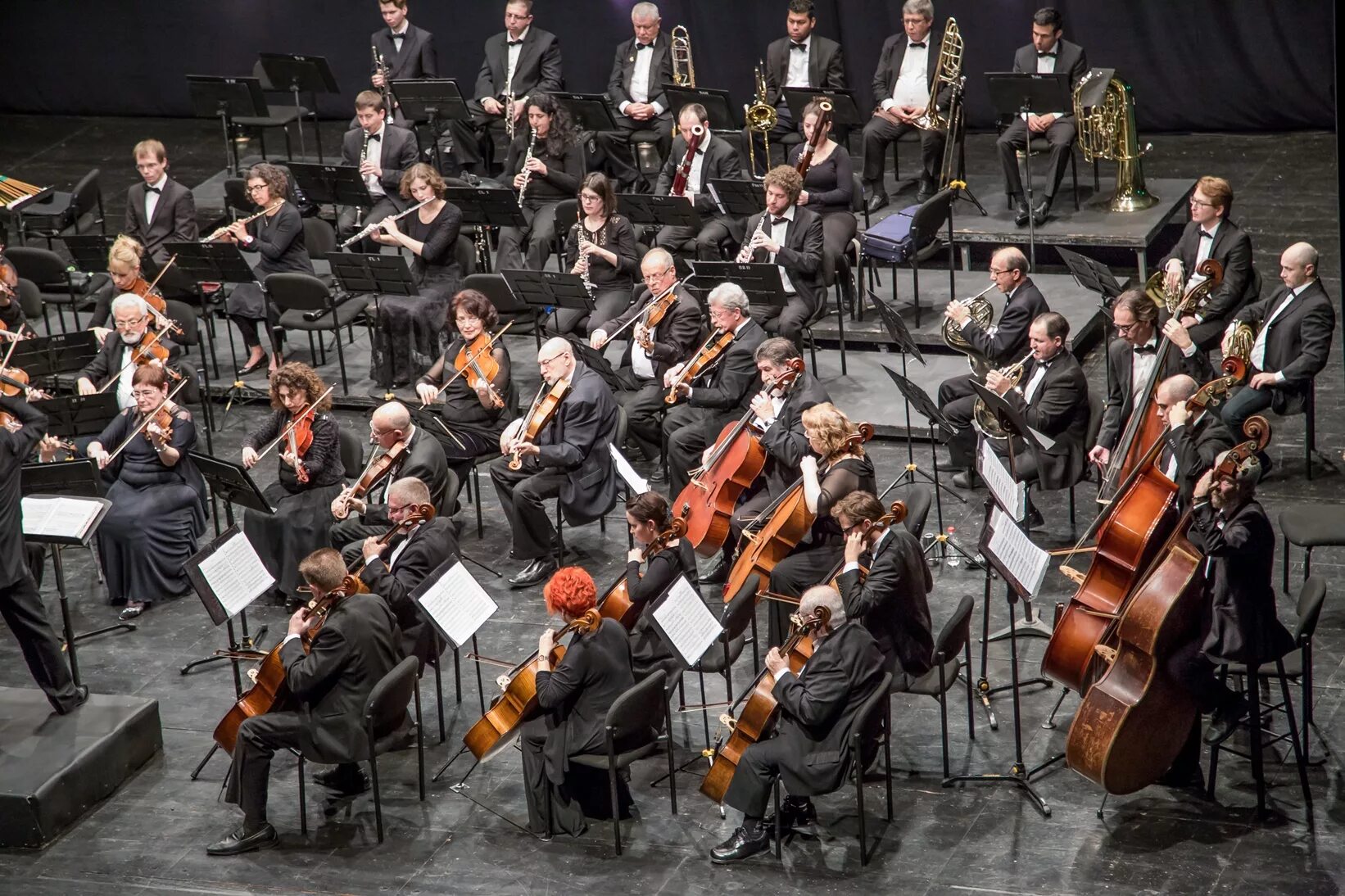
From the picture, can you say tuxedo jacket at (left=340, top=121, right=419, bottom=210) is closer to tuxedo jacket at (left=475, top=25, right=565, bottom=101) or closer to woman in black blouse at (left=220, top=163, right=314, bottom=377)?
woman in black blouse at (left=220, top=163, right=314, bottom=377)

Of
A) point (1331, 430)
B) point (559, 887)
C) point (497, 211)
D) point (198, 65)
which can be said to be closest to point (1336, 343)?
point (1331, 430)

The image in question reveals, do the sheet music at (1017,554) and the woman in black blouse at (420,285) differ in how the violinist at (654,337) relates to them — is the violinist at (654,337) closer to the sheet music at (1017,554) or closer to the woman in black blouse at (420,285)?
the woman in black blouse at (420,285)

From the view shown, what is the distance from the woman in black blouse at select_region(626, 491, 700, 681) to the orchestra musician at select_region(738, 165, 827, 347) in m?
3.16

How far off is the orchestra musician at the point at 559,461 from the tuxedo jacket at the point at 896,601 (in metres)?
2.38

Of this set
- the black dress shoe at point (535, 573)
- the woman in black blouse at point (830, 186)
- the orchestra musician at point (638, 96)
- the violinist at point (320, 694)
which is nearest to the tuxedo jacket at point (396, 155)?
the orchestra musician at point (638, 96)

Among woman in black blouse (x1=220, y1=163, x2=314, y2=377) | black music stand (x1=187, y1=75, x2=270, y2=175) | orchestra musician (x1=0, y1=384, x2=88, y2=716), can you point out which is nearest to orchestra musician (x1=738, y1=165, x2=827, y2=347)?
woman in black blouse (x1=220, y1=163, x2=314, y2=377)

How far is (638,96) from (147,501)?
5.47 metres

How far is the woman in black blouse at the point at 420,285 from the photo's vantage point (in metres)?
11.2

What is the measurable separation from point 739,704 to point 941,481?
251 centimetres

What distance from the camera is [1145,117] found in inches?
572

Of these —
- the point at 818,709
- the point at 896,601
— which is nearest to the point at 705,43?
the point at 896,601

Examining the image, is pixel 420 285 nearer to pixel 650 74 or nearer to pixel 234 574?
pixel 650 74

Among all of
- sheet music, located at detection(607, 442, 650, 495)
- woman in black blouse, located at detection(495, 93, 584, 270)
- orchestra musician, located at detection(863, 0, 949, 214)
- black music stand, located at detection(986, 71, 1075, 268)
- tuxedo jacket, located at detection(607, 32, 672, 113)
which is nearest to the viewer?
sheet music, located at detection(607, 442, 650, 495)

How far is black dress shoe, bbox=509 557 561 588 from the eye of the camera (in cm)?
944
